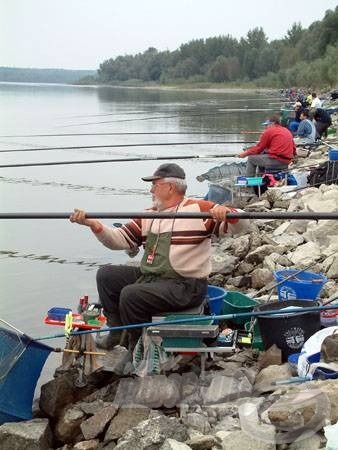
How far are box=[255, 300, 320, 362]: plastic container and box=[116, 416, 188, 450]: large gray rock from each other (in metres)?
1.03

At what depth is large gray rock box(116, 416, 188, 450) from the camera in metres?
3.69

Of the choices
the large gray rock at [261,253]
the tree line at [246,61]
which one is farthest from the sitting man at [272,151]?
the tree line at [246,61]

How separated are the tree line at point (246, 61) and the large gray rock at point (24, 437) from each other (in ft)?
203

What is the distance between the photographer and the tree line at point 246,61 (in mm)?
78812

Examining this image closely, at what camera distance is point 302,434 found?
3.42 metres

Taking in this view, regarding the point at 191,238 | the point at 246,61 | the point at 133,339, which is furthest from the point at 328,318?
the point at 246,61

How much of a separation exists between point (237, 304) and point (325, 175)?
5852 mm

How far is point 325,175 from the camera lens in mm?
10914

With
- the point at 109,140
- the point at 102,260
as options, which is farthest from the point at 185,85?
the point at 102,260

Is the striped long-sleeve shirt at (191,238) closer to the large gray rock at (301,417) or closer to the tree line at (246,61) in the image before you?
the large gray rock at (301,417)

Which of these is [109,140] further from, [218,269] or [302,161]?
[218,269]

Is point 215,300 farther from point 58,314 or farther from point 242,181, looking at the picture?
point 242,181

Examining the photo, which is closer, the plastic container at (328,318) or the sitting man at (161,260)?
the sitting man at (161,260)

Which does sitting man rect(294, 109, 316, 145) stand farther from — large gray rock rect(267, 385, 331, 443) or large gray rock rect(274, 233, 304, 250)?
large gray rock rect(267, 385, 331, 443)
